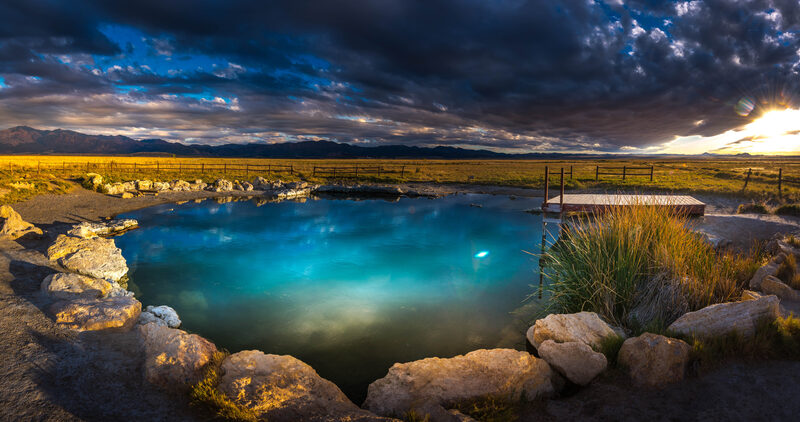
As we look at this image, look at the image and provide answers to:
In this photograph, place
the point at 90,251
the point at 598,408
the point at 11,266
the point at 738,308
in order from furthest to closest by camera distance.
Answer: the point at 90,251
the point at 11,266
the point at 738,308
the point at 598,408

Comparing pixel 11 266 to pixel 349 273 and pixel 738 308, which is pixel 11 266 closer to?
pixel 349 273

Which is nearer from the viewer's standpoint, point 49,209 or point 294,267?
point 294,267

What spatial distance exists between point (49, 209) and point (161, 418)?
21702 millimetres

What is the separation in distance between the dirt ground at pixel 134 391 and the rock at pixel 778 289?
8.99ft

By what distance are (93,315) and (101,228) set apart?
12.2 meters

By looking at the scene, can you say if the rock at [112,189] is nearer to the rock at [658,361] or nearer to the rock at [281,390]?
the rock at [281,390]

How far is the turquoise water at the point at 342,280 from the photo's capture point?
27.7ft

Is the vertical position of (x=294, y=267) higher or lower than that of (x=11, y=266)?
lower

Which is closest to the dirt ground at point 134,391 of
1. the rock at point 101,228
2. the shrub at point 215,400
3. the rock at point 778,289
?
the shrub at point 215,400

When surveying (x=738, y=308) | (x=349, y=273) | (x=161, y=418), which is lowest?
(x=349, y=273)

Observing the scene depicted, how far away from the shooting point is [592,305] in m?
7.24

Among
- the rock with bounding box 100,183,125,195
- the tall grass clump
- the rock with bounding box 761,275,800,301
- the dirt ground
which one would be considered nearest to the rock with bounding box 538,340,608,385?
the dirt ground

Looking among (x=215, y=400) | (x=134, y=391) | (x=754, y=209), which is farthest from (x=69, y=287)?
(x=754, y=209)

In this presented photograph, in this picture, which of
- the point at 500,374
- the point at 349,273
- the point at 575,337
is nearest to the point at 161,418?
the point at 500,374
